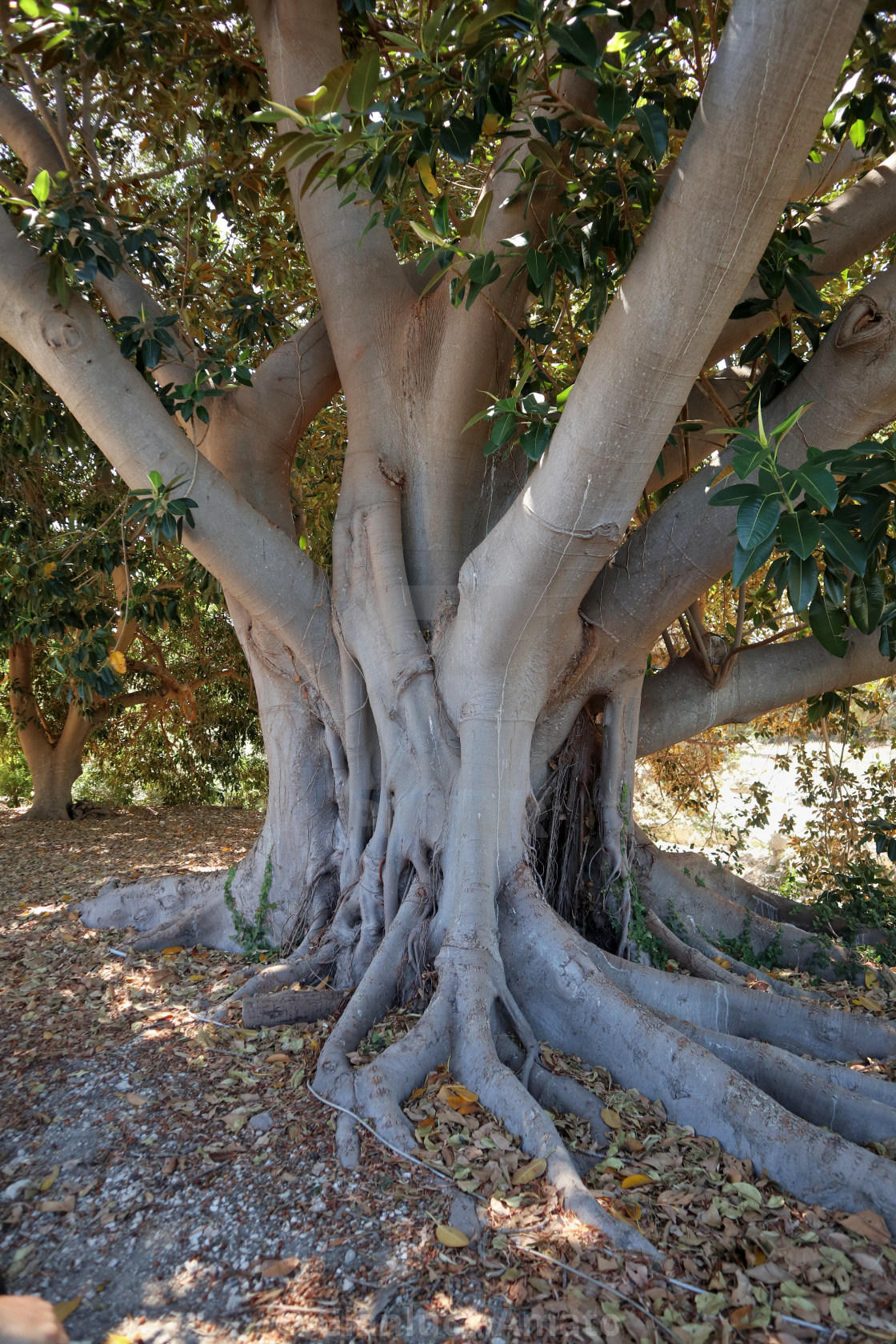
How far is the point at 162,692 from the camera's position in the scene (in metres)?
9.89

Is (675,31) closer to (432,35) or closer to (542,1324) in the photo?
(432,35)

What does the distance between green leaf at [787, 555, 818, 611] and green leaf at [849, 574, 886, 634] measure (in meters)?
0.76

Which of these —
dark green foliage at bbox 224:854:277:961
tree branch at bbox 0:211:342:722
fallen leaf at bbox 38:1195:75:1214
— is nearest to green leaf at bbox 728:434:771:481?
tree branch at bbox 0:211:342:722

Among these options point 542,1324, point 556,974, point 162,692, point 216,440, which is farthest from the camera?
point 162,692

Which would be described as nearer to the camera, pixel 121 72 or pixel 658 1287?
pixel 658 1287

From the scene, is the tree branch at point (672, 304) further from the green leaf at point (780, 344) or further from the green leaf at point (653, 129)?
the green leaf at point (780, 344)

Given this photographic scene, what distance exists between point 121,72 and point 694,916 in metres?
5.67

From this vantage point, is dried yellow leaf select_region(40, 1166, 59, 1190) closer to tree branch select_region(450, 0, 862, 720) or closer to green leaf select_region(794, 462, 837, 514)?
tree branch select_region(450, 0, 862, 720)

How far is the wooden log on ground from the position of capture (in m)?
3.44

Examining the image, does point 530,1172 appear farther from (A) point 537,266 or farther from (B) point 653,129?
(B) point 653,129

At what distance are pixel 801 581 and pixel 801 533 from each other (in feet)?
0.49

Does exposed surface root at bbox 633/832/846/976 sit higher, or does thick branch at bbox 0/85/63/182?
thick branch at bbox 0/85/63/182

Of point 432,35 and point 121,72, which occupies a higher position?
point 121,72

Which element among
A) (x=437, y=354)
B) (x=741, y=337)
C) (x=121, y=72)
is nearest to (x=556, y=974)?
(x=437, y=354)
